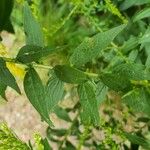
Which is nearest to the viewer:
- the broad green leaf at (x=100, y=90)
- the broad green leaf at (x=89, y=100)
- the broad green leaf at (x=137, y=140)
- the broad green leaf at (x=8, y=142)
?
the broad green leaf at (x=8, y=142)

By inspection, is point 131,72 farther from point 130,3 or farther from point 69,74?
point 130,3

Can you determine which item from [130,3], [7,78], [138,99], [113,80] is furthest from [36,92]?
[130,3]

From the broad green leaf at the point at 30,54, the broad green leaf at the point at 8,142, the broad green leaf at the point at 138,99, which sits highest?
the broad green leaf at the point at 30,54

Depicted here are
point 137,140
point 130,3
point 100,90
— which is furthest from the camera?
point 130,3

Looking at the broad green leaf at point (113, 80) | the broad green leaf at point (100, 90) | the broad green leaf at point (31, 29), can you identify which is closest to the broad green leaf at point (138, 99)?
the broad green leaf at point (100, 90)

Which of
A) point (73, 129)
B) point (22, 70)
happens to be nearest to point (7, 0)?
point (22, 70)

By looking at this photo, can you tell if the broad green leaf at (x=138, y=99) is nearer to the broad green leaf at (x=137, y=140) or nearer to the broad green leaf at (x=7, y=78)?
the broad green leaf at (x=137, y=140)

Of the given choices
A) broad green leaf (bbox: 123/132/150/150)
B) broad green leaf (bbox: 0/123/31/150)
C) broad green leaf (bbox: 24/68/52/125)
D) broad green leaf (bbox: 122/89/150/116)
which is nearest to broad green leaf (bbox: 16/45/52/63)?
broad green leaf (bbox: 24/68/52/125)
